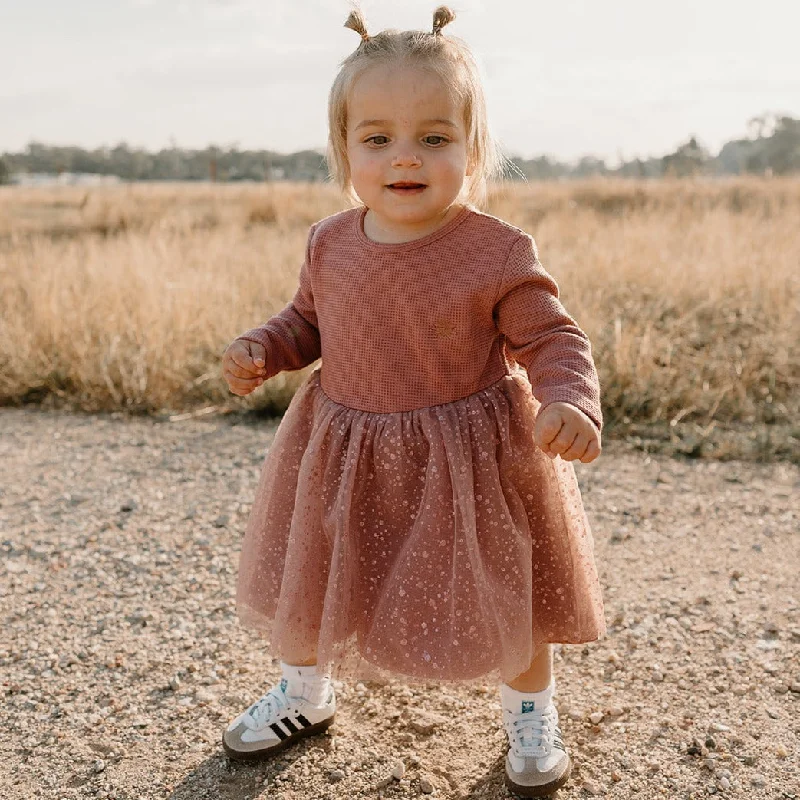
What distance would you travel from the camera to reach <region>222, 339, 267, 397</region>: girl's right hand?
6.03 feet

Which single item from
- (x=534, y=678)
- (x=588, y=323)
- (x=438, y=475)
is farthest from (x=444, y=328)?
(x=588, y=323)

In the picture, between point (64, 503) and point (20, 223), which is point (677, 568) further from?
point (20, 223)

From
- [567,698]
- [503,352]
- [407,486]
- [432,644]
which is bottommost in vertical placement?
[567,698]

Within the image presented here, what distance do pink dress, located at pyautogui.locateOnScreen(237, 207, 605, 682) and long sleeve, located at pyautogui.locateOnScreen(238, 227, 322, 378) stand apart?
103 millimetres

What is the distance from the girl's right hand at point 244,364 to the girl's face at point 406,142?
1.25 feet

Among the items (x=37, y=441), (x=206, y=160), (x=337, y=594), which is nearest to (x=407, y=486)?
(x=337, y=594)

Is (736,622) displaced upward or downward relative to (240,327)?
downward

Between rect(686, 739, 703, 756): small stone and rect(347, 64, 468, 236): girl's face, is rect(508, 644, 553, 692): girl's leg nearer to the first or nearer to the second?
rect(686, 739, 703, 756): small stone

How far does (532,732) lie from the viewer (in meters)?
1.89

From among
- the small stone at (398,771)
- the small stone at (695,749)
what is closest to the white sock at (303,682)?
the small stone at (398,771)

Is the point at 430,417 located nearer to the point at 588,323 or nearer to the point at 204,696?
the point at 204,696

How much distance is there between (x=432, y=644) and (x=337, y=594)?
7.7 inches

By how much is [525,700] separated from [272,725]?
540mm

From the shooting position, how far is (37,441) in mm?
4074
